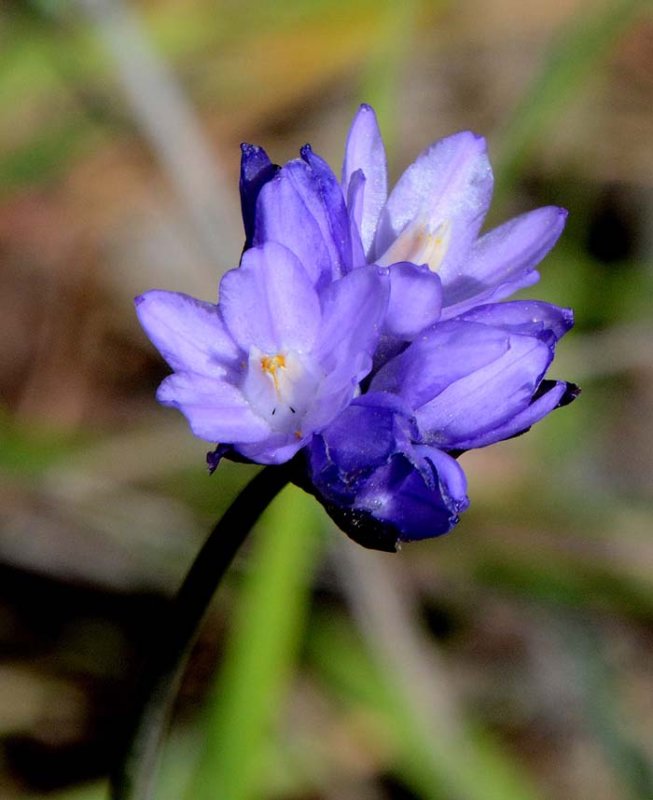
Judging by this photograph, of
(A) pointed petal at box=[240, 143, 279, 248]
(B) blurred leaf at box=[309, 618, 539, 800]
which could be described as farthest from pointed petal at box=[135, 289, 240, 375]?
(B) blurred leaf at box=[309, 618, 539, 800]

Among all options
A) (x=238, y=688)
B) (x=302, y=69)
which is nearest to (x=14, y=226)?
(x=302, y=69)

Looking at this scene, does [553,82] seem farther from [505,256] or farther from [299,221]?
[299,221]

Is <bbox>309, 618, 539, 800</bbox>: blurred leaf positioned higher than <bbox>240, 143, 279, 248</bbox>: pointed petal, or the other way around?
<bbox>240, 143, 279, 248</bbox>: pointed petal

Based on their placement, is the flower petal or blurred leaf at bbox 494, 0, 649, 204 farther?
blurred leaf at bbox 494, 0, 649, 204

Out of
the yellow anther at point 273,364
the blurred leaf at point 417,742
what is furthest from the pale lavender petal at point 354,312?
the blurred leaf at point 417,742

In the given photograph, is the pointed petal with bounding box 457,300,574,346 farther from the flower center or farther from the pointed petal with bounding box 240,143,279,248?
the pointed petal with bounding box 240,143,279,248

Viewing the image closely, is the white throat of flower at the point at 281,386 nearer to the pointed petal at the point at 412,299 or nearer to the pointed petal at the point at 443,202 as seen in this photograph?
the pointed petal at the point at 412,299

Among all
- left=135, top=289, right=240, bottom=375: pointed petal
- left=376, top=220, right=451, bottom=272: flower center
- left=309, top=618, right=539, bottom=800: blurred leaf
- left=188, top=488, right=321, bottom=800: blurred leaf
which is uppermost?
left=135, top=289, right=240, bottom=375: pointed petal
